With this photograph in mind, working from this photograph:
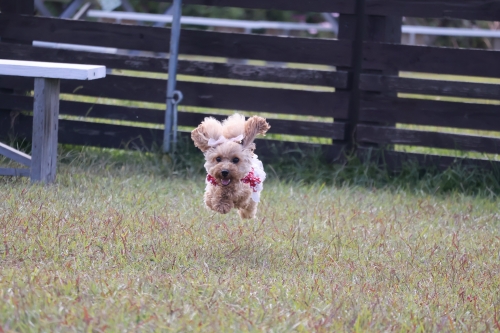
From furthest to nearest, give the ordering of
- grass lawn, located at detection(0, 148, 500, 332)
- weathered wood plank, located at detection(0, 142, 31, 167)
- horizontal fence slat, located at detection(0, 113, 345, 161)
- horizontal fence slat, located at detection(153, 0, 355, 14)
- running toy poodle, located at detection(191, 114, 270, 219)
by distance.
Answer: horizontal fence slat, located at detection(0, 113, 345, 161) → horizontal fence slat, located at detection(153, 0, 355, 14) → weathered wood plank, located at detection(0, 142, 31, 167) → running toy poodle, located at detection(191, 114, 270, 219) → grass lawn, located at detection(0, 148, 500, 332)

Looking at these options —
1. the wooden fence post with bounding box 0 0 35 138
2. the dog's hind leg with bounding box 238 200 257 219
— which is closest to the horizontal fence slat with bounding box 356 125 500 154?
the dog's hind leg with bounding box 238 200 257 219

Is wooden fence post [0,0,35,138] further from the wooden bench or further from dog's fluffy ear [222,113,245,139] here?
dog's fluffy ear [222,113,245,139]

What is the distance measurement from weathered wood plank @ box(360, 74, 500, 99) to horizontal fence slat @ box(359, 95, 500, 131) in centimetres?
9

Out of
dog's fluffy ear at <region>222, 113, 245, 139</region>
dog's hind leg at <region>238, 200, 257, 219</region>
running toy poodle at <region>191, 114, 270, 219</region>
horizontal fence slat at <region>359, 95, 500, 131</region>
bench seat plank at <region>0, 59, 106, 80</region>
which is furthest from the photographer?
horizontal fence slat at <region>359, 95, 500, 131</region>

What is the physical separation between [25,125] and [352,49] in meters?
3.09

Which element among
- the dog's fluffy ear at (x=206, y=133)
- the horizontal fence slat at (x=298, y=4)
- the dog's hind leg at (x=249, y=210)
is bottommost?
the dog's hind leg at (x=249, y=210)

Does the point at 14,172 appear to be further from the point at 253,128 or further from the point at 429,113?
the point at 429,113

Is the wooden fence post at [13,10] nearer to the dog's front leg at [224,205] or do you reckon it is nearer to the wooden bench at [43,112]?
the wooden bench at [43,112]

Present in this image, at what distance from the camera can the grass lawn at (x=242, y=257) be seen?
9.95ft

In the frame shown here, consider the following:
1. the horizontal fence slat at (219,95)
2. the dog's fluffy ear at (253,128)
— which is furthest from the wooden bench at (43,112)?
the dog's fluffy ear at (253,128)

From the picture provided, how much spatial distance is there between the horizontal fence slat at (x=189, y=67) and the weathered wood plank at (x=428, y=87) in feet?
0.84

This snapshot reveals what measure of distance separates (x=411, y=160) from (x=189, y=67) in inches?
85.5

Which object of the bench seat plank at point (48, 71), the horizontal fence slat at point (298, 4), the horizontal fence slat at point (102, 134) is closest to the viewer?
the bench seat plank at point (48, 71)

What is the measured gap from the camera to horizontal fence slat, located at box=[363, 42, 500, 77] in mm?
6316
